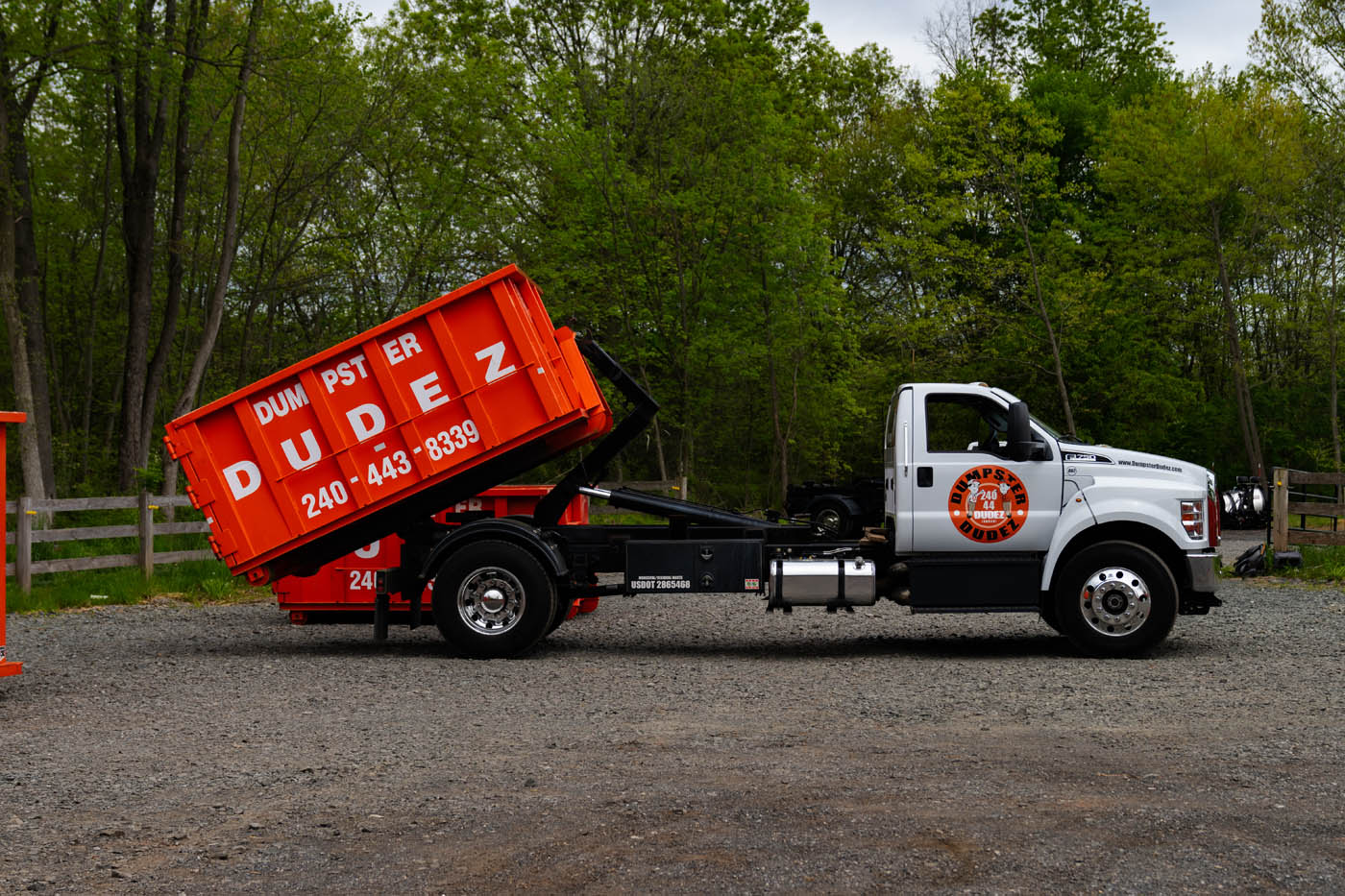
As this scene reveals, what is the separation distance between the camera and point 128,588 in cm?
1576

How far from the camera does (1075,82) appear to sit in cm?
4272

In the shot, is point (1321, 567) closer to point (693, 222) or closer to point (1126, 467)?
point (1126, 467)

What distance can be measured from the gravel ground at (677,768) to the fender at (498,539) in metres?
0.80

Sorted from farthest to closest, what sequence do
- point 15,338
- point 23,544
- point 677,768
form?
point 15,338, point 23,544, point 677,768

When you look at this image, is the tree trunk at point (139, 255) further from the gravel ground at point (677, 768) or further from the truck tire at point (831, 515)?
the truck tire at point (831, 515)

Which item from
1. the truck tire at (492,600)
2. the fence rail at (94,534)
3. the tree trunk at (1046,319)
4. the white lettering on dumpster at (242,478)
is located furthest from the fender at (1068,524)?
the tree trunk at (1046,319)

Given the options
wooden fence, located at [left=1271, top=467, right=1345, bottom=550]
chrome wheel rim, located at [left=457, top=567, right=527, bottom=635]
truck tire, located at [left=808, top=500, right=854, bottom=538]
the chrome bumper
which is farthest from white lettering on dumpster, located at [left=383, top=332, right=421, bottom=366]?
truck tire, located at [left=808, top=500, right=854, bottom=538]

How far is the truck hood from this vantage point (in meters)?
10.7

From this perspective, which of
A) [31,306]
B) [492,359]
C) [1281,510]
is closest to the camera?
[492,359]

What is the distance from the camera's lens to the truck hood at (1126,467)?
35.1 feet

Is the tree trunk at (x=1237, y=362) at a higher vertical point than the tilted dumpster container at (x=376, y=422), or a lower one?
higher

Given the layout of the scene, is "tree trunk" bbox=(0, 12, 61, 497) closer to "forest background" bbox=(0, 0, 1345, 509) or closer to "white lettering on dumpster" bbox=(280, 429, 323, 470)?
"forest background" bbox=(0, 0, 1345, 509)

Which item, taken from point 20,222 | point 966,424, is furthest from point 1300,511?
A: point 20,222

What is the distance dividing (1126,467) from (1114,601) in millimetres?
1136
